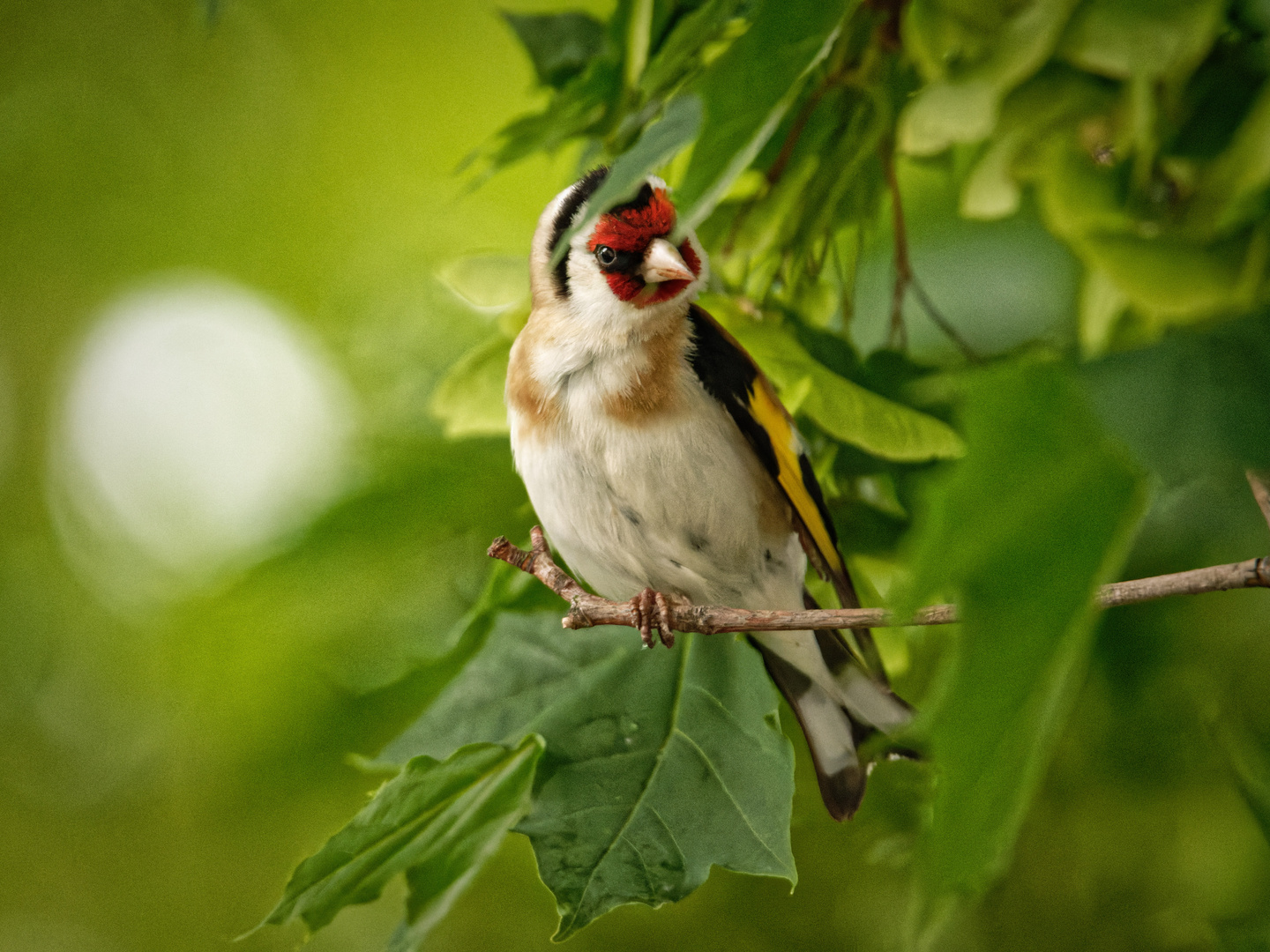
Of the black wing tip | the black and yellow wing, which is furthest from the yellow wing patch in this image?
the black wing tip

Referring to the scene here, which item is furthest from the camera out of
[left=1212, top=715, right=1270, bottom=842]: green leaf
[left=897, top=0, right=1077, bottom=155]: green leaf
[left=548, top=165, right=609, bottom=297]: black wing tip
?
[left=548, top=165, right=609, bottom=297]: black wing tip

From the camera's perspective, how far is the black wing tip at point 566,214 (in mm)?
538

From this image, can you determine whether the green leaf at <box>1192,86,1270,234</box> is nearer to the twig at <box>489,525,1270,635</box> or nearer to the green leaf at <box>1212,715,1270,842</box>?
the twig at <box>489,525,1270,635</box>

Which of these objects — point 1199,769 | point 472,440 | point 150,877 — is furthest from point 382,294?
point 150,877

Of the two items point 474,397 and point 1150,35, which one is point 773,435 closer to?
point 474,397

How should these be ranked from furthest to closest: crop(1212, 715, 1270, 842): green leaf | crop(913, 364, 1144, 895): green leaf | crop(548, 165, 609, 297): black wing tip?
crop(548, 165, 609, 297): black wing tip < crop(1212, 715, 1270, 842): green leaf < crop(913, 364, 1144, 895): green leaf

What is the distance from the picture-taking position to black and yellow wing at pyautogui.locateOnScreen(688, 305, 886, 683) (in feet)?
1.72

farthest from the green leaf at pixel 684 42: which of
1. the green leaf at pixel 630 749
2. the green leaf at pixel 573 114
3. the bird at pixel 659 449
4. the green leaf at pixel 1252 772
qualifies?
the green leaf at pixel 1252 772

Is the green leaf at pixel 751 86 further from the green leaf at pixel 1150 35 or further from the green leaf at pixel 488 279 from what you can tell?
the green leaf at pixel 488 279

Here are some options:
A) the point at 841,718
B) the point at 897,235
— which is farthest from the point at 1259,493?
the point at 841,718

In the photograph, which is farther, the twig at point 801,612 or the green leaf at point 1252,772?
the green leaf at point 1252,772

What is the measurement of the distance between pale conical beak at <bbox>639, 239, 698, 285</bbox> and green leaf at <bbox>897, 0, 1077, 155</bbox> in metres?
0.16

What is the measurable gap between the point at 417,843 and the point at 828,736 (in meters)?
0.28

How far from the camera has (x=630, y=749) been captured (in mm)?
484
